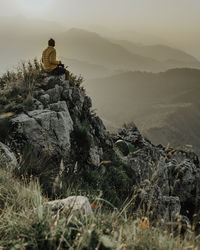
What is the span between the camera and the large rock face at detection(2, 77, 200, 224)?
16.8ft

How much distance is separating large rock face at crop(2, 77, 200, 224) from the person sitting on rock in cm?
49

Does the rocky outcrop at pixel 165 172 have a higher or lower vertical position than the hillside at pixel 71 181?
lower

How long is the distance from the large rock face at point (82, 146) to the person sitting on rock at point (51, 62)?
492mm

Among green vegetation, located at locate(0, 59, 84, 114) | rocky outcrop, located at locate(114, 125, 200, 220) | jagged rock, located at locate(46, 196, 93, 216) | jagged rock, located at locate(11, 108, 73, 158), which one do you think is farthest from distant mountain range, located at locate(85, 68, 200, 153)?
jagged rock, located at locate(46, 196, 93, 216)

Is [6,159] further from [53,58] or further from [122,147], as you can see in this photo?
[122,147]

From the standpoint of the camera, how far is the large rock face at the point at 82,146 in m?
5.13

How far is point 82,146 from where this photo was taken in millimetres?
6223

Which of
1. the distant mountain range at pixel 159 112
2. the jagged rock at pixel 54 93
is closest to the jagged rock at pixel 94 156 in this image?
the jagged rock at pixel 54 93

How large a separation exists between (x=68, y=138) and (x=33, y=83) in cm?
306

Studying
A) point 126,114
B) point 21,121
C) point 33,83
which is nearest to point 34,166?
point 21,121

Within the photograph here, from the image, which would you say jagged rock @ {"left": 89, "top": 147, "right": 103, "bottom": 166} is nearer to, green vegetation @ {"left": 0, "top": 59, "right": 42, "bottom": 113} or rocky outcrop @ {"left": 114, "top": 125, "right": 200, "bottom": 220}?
rocky outcrop @ {"left": 114, "top": 125, "right": 200, "bottom": 220}

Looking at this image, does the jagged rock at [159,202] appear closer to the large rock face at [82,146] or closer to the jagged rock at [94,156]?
the large rock face at [82,146]

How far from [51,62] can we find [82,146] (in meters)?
4.09

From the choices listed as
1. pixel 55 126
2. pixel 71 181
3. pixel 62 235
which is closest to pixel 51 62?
pixel 55 126
